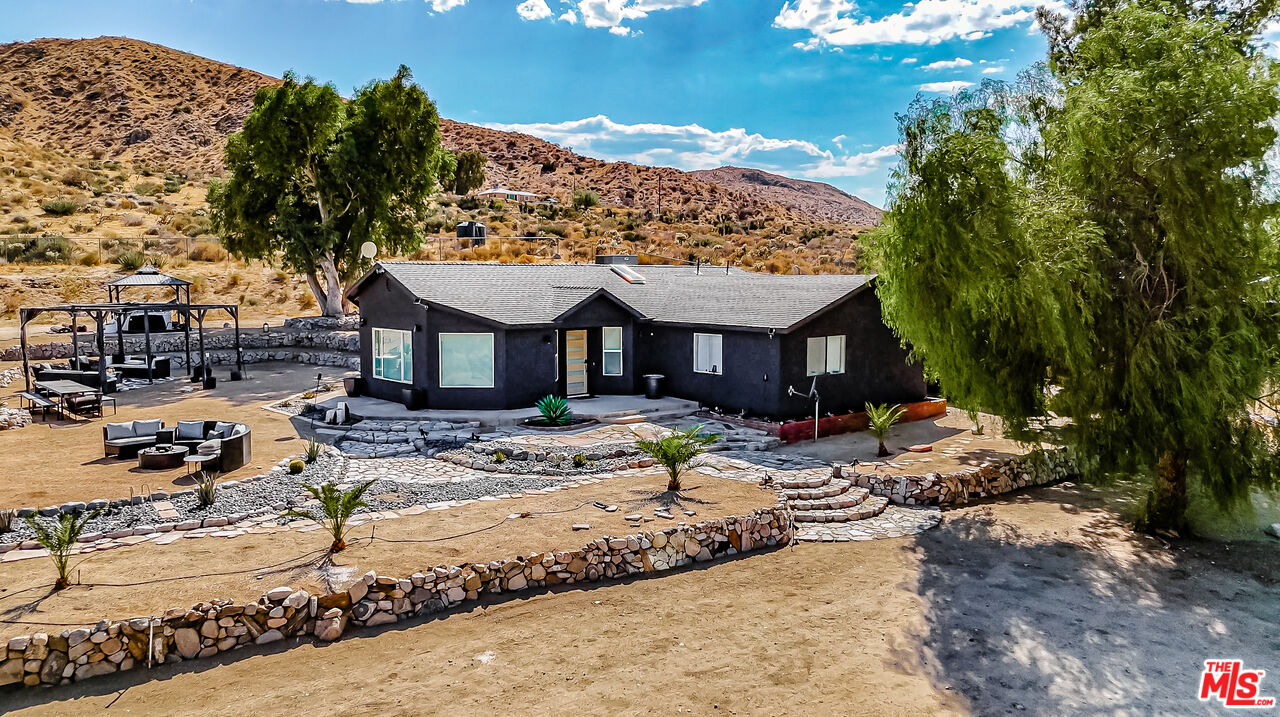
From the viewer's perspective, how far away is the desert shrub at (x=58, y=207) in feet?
160

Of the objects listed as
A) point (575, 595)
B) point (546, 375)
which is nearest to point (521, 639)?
point (575, 595)

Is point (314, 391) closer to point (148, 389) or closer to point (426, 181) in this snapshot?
point (148, 389)

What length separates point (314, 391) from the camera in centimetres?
2311

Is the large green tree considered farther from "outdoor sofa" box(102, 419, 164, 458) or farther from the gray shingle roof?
"outdoor sofa" box(102, 419, 164, 458)

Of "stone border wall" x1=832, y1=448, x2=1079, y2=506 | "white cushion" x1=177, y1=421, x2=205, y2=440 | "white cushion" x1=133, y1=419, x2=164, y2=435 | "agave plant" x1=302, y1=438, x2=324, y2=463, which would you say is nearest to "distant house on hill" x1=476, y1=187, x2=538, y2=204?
"white cushion" x1=177, y1=421, x2=205, y2=440

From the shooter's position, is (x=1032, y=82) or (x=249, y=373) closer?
(x=1032, y=82)

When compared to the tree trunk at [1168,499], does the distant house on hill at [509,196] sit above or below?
above

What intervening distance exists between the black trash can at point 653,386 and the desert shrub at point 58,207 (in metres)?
47.8

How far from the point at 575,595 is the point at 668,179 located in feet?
279

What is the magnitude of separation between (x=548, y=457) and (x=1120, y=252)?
34.3 feet

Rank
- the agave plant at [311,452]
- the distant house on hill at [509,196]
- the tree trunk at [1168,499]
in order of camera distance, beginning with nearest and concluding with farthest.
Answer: the tree trunk at [1168,499]
the agave plant at [311,452]
the distant house on hill at [509,196]

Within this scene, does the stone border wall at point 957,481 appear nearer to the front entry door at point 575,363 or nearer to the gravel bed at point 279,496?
the gravel bed at point 279,496
